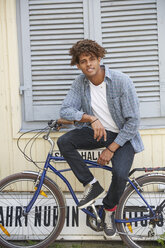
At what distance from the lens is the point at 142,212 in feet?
12.5

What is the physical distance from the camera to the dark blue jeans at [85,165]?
323 cm

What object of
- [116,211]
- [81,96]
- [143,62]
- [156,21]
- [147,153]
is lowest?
[116,211]

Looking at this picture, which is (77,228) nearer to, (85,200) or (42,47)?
(85,200)

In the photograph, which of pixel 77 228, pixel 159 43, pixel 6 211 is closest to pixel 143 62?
pixel 159 43

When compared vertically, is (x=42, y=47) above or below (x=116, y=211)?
above

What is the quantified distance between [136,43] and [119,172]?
1.58 meters

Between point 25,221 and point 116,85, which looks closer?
point 116,85

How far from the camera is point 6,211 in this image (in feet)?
12.8

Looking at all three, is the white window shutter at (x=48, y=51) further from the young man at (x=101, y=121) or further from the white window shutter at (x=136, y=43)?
the young man at (x=101, y=121)

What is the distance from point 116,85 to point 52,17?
1271 mm

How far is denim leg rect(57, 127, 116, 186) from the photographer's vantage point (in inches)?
133

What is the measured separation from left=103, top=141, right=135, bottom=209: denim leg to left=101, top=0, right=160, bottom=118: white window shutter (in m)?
0.79

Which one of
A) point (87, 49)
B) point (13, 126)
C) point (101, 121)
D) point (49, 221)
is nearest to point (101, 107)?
point (101, 121)

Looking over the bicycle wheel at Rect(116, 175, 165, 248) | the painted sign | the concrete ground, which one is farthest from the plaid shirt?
the concrete ground
